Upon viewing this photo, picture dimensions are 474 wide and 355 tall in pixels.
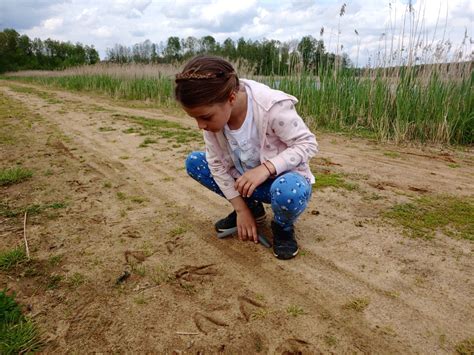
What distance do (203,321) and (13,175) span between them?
2.61 m

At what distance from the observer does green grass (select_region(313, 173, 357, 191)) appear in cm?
304

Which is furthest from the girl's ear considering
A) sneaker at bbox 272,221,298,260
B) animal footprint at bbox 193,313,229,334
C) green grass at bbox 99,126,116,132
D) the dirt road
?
green grass at bbox 99,126,116,132

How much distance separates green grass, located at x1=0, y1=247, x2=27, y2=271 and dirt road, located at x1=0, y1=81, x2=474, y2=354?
0.06 meters

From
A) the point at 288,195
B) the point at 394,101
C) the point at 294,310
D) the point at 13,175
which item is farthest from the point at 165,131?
the point at 294,310

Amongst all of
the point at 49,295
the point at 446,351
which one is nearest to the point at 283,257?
the point at 446,351

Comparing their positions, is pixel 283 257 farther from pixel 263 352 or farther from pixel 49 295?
pixel 49 295

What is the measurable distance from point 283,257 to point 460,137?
12.7ft

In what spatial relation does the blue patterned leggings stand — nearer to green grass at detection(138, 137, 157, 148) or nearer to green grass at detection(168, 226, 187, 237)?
green grass at detection(168, 226, 187, 237)

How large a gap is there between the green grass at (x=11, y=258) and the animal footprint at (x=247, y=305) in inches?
48.2

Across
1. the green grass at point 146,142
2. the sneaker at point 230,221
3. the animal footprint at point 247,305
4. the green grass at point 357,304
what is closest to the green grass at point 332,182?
the sneaker at point 230,221

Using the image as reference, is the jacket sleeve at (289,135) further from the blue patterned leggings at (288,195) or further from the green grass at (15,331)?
the green grass at (15,331)

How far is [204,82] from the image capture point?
60.9 inches

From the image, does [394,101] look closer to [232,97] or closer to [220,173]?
[220,173]

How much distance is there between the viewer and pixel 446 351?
1.34 m
